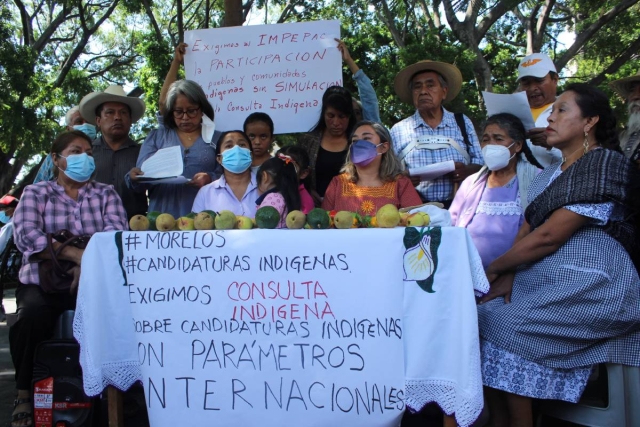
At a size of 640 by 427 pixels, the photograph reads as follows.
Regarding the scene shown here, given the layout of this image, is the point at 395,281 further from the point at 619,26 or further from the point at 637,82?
the point at 619,26

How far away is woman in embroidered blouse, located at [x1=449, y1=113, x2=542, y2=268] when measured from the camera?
12.1ft

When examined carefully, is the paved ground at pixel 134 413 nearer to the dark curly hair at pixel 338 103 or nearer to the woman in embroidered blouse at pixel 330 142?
the woman in embroidered blouse at pixel 330 142

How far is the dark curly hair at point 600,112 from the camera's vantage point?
3172mm

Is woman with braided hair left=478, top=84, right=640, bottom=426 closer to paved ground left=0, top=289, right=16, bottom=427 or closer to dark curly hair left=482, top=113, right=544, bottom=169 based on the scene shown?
dark curly hair left=482, top=113, right=544, bottom=169

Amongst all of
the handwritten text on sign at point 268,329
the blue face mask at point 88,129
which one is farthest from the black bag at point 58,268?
the blue face mask at point 88,129

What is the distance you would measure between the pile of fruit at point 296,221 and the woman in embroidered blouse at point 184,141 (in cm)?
118

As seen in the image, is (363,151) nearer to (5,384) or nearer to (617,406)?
(617,406)

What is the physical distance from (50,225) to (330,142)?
207cm

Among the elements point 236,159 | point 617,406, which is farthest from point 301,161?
point 617,406

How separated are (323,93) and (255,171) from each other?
1.07 metres

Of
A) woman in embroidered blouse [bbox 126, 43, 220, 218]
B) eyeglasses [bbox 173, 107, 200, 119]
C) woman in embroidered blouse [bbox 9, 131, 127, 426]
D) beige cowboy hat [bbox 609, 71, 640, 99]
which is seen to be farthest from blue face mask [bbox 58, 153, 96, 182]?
beige cowboy hat [bbox 609, 71, 640, 99]

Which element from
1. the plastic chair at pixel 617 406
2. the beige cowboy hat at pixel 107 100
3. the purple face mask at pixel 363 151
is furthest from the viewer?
the beige cowboy hat at pixel 107 100

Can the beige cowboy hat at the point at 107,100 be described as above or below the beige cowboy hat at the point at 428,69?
below

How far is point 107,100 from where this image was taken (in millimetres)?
4852
